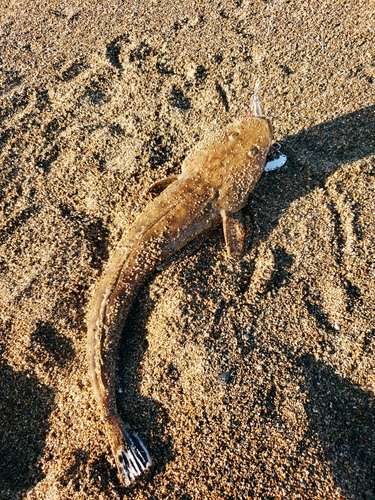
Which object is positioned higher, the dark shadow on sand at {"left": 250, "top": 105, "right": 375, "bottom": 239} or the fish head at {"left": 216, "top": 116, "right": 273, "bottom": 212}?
the fish head at {"left": 216, "top": 116, "right": 273, "bottom": 212}

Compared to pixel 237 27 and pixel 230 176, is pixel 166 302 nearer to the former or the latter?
pixel 230 176

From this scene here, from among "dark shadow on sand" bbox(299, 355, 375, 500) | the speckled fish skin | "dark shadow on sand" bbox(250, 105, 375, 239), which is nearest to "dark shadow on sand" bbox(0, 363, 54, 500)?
the speckled fish skin

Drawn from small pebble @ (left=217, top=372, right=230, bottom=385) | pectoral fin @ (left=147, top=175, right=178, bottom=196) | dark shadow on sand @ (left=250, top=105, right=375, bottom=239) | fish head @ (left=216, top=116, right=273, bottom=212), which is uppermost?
pectoral fin @ (left=147, top=175, right=178, bottom=196)

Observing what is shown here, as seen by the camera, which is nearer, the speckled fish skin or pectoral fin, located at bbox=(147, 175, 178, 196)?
the speckled fish skin

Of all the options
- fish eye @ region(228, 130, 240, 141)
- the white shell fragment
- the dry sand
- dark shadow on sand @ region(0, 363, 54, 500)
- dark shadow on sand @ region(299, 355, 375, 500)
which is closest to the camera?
dark shadow on sand @ region(299, 355, 375, 500)

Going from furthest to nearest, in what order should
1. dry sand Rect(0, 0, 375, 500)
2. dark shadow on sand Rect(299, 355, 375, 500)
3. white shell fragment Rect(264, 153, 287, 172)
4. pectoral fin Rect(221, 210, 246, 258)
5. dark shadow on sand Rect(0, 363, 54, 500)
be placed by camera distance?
1. white shell fragment Rect(264, 153, 287, 172)
2. pectoral fin Rect(221, 210, 246, 258)
3. dark shadow on sand Rect(0, 363, 54, 500)
4. dry sand Rect(0, 0, 375, 500)
5. dark shadow on sand Rect(299, 355, 375, 500)

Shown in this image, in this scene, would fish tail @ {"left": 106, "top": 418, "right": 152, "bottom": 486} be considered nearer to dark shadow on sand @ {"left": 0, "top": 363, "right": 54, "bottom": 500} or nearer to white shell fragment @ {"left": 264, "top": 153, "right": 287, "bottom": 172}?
dark shadow on sand @ {"left": 0, "top": 363, "right": 54, "bottom": 500}

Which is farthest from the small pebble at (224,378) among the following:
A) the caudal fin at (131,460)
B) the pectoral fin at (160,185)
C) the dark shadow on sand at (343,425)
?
the pectoral fin at (160,185)

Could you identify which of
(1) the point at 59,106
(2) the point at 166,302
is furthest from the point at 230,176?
(1) the point at 59,106

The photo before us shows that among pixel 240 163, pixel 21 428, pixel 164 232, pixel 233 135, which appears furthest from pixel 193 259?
pixel 21 428
